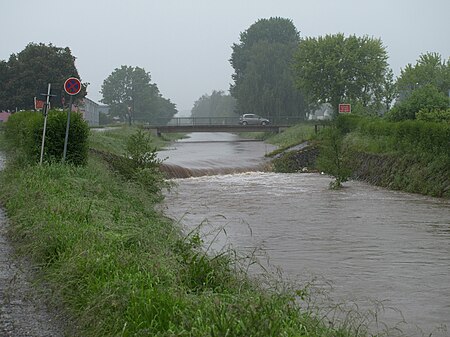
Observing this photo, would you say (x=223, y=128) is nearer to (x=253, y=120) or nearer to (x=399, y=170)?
(x=253, y=120)

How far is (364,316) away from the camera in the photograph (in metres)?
8.73

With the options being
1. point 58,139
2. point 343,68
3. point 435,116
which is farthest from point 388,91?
point 58,139

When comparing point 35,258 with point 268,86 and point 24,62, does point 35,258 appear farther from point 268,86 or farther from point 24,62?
point 268,86

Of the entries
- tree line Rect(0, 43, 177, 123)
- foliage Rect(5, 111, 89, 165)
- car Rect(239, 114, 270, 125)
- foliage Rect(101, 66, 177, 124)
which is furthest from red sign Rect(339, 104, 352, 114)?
foliage Rect(101, 66, 177, 124)

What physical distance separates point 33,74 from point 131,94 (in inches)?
2559

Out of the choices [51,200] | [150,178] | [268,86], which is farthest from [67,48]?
[51,200]

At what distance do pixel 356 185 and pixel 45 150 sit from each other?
14.3 metres

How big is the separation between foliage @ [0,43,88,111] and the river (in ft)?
115

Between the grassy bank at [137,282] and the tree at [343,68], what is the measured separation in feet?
157

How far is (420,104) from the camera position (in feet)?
117

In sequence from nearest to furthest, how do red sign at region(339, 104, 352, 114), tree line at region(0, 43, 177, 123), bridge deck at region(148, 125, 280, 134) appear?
1. red sign at region(339, 104, 352, 114)
2. tree line at region(0, 43, 177, 123)
3. bridge deck at region(148, 125, 280, 134)

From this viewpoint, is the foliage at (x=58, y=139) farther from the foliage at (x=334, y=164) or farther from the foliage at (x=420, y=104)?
the foliage at (x=420, y=104)

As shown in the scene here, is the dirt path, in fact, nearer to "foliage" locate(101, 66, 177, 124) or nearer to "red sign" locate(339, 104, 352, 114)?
"red sign" locate(339, 104, 352, 114)

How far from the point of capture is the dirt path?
6770 mm
